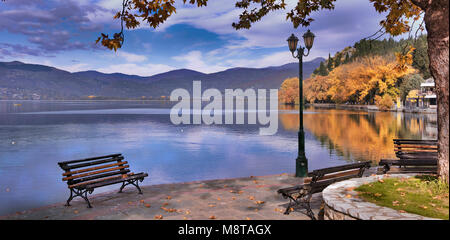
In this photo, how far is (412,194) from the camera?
22.6 ft

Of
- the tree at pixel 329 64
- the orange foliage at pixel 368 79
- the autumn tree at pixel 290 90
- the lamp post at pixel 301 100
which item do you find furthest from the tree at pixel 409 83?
the lamp post at pixel 301 100

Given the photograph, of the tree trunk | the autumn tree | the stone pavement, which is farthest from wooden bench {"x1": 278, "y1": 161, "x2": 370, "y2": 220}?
the autumn tree

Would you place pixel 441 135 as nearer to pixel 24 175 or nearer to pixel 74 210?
pixel 74 210

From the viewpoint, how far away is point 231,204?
820 cm

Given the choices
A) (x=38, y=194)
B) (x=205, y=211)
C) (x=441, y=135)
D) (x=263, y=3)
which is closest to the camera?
(x=441, y=135)

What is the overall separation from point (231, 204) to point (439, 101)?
4946mm

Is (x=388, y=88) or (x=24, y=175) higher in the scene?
(x=388, y=88)

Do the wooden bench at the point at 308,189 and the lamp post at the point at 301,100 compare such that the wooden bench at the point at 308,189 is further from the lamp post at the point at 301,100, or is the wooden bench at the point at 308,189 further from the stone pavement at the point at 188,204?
the lamp post at the point at 301,100

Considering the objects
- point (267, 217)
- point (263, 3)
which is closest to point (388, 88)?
point (263, 3)

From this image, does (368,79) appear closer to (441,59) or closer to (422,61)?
(422,61)

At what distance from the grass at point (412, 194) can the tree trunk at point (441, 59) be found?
39 centimetres

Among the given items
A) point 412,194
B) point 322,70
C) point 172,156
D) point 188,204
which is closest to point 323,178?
point 412,194

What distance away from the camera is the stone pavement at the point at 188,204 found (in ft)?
24.3

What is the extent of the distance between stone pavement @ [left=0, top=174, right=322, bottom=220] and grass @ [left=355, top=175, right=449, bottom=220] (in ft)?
4.34
